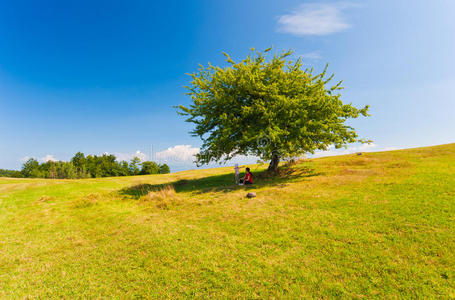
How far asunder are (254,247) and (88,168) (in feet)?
447

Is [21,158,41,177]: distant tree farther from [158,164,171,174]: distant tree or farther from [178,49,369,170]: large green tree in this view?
[178,49,369,170]: large green tree

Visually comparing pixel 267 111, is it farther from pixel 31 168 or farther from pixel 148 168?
pixel 31 168

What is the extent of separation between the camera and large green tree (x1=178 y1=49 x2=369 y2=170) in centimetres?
1691

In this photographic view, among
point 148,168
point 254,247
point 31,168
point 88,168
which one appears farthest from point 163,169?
point 254,247

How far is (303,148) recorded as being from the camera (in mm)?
17906

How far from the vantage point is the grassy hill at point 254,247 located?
16.4ft

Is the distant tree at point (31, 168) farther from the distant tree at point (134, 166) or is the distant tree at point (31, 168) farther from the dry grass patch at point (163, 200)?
the dry grass patch at point (163, 200)

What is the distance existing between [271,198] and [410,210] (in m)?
6.54

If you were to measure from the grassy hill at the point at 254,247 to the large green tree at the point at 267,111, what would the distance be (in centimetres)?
609

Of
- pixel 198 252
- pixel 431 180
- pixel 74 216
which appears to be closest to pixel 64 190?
pixel 74 216

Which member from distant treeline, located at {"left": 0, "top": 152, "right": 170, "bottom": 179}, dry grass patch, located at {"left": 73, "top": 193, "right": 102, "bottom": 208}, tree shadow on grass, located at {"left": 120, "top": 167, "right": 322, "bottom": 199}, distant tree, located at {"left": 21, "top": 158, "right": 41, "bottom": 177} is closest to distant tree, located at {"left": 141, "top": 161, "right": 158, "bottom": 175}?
distant treeline, located at {"left": 0, "top": 152, "right": 170, "bottom": 179}

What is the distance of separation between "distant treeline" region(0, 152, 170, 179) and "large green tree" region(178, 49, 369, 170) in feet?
281

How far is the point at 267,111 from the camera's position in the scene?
690 inches

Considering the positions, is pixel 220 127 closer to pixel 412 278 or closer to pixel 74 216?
pixel 74 216
